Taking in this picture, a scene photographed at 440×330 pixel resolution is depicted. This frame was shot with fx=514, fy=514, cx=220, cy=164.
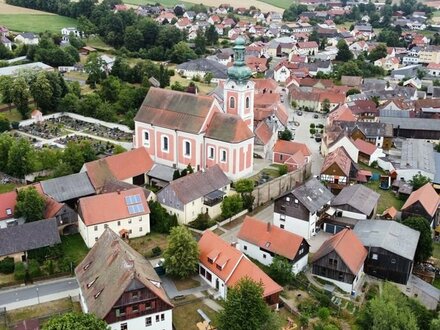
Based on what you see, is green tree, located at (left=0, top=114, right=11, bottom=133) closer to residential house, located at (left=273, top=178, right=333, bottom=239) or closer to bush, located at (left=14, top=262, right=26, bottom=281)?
bush, located at (left=14, top=262, right=26, bottom=281)

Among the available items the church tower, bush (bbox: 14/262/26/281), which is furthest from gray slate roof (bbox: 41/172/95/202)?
the church tower

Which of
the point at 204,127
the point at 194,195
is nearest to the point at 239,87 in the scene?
the point at 204,127

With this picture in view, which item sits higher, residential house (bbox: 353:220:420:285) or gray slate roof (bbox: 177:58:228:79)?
gray slate roof (bbox: 177:58:228:79)

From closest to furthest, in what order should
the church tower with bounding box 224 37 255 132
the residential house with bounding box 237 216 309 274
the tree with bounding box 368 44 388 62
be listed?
1. the residential house with bounding box 237 216 309 274
2. the church tower with bounding box 224 37 255 132
3. the tree with bounding box 368 44 388 62

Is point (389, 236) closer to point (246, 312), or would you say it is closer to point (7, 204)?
point (246, 312)

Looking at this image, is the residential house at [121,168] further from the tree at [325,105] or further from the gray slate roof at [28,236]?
the tree at [325,105]

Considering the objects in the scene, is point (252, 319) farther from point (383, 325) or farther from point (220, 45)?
point (220, 45)

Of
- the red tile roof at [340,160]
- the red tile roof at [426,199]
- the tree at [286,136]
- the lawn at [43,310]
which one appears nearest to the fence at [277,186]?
the red tile roof at [340,160]
